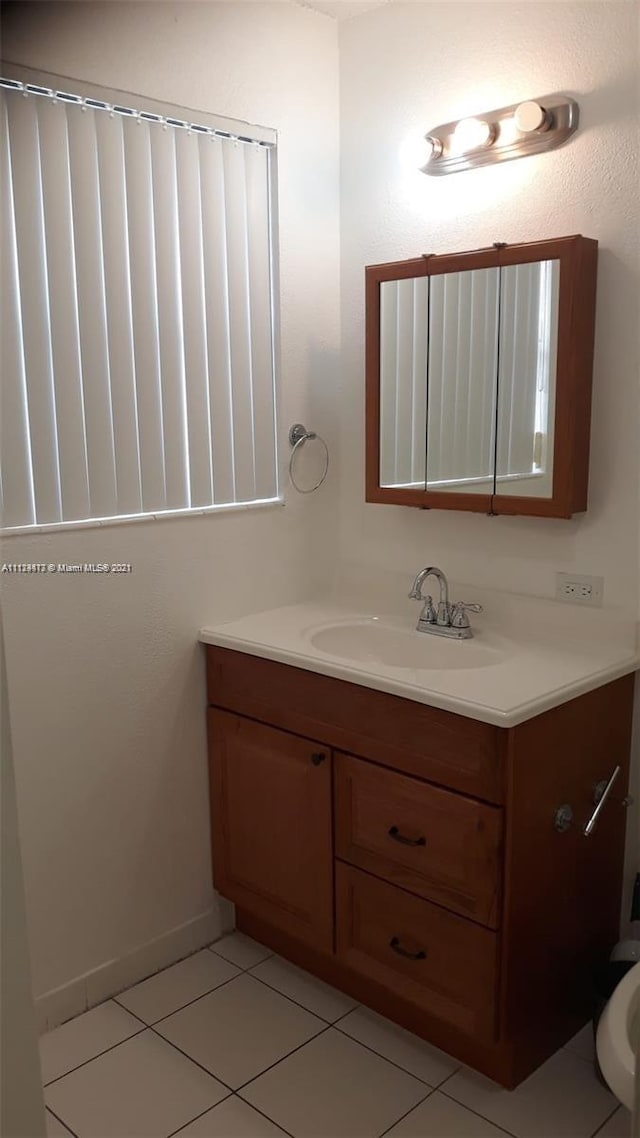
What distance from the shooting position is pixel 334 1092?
1.98m

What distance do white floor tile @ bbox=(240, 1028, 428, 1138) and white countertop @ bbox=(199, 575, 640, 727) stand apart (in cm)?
87

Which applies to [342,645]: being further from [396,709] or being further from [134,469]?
[134,469]

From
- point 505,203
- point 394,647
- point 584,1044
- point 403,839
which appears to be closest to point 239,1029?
point 403,839

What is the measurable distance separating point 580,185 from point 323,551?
1.20 meters

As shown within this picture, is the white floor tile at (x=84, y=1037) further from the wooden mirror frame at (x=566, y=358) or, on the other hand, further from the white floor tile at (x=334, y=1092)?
the wooden mirror frame at (x=566, y=358)

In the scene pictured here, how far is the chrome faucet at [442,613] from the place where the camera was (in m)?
2.31

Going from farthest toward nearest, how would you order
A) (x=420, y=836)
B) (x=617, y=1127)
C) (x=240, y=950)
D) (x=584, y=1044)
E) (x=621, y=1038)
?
(x=240, y=950) < (x=584, y=1044) < (x=420, y=836) < (x=617, y=1127) < (x=621, y=1038)

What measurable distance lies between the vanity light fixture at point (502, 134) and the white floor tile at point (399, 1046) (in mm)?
2101

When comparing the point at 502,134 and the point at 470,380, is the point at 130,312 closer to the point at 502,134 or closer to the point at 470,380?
the point at 470,380

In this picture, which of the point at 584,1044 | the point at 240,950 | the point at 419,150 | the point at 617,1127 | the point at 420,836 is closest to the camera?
the point at 617,1127

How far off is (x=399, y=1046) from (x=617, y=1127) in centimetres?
50

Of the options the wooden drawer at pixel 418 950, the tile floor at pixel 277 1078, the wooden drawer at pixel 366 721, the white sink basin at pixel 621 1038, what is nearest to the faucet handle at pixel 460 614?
the wooden drawer at pixel 366 721

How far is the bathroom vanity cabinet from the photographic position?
187 cm

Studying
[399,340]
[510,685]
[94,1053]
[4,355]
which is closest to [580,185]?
[399,340]
